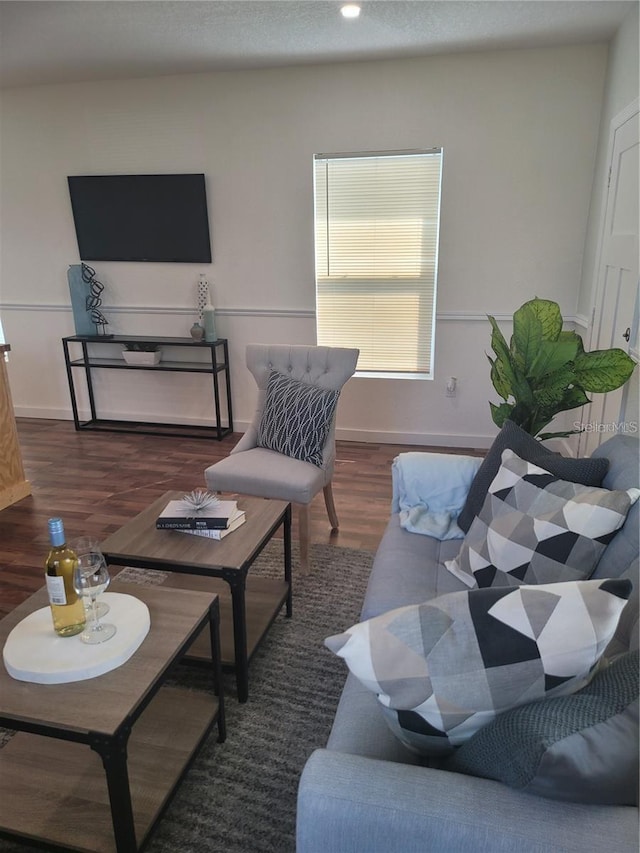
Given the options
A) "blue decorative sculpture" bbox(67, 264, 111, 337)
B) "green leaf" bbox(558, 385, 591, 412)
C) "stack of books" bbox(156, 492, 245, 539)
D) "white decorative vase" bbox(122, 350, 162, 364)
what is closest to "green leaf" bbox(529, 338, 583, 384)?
"green leaf" bbox(558, 385, 591, 412)

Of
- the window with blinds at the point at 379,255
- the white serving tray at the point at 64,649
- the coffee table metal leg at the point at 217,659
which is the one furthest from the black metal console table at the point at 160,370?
the white serving tray at the point at 64,649

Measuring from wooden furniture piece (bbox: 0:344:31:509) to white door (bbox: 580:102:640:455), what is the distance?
3267 mm

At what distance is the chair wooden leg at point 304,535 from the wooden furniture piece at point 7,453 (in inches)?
72.7

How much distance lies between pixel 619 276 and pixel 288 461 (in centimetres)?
193

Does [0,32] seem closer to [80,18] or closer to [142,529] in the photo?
[80,18]

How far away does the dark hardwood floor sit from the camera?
9.13ft

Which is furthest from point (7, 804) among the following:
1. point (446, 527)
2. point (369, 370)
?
point (369, 370)

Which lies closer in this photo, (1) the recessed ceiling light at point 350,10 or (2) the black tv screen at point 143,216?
(1) the recessed ceiling light at point 350,10

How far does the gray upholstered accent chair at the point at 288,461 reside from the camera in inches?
97.2

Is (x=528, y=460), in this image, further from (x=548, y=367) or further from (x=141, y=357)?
(x=141, y=357)

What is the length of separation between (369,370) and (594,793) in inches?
139

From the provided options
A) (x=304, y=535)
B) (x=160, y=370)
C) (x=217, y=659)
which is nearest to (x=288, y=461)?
(x=304, y=535)

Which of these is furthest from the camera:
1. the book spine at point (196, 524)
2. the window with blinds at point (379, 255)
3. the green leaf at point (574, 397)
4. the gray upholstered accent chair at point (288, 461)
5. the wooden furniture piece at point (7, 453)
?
the window with blinds at point (379, 255)

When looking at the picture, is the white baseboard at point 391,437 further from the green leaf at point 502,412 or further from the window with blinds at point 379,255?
the green leaf at point 502,412
